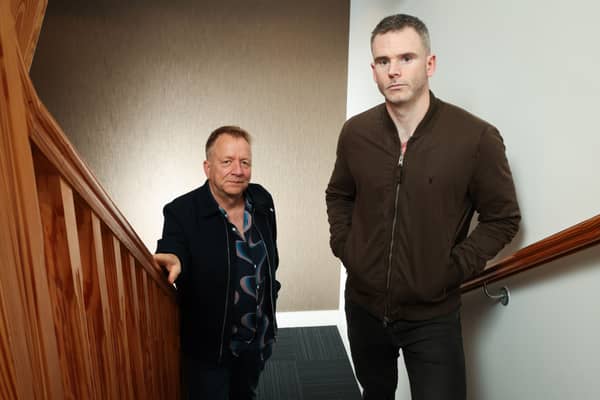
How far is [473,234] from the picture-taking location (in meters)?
1.48

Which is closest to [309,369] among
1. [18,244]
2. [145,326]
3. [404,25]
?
[145,326]

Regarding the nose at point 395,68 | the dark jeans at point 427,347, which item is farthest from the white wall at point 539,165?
the nose at point 395,68

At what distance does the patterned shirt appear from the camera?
1908 millimetres

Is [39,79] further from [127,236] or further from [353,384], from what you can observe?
[353,384]

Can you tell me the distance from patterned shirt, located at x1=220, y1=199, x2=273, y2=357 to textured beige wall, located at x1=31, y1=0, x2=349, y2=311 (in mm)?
1544

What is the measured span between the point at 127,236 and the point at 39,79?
2.38 meters

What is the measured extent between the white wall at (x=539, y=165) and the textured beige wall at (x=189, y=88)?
1645mm

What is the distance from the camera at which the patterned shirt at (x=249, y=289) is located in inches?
75.1

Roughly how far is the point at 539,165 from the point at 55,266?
1241 millimetres

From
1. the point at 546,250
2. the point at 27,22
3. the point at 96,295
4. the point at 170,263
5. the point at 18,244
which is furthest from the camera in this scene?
the point at 170,263

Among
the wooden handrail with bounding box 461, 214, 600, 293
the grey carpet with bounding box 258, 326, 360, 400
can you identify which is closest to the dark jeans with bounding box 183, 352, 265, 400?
the grey carpet with bounding box 258, 326, 360, 400

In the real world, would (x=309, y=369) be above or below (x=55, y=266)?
below

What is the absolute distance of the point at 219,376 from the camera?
196 centimetres

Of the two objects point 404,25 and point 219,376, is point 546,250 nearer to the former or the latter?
point 404,25
